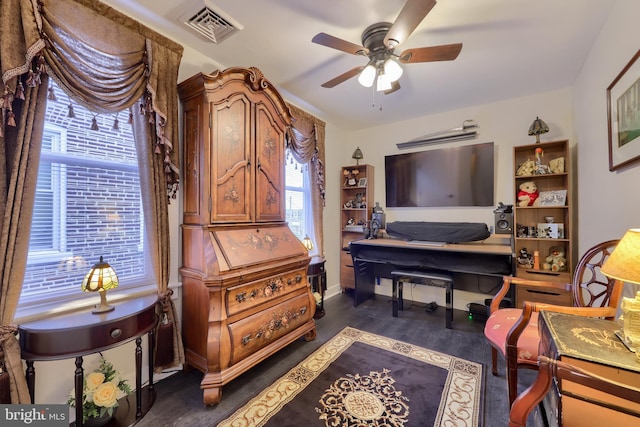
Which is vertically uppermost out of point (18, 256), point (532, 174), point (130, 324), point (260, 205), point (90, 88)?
point (90, 88)

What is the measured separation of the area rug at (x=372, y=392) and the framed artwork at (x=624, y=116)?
1.75 meters

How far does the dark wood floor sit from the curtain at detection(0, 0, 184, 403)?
0.87 ft

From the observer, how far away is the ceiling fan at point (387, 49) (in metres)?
1.44

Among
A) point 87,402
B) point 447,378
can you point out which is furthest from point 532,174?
point 87,402

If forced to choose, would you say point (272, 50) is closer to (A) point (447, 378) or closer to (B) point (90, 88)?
(B) point (90, 88)

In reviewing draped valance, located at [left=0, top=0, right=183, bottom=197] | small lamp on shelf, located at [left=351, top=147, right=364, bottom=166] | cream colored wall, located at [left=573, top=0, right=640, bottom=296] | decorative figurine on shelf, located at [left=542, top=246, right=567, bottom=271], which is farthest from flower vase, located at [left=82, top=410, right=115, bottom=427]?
decorative figurine on shelf, located at [left=542, top=246, right=567, bottom=271]

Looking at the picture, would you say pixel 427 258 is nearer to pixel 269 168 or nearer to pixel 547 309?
pixel 547 309

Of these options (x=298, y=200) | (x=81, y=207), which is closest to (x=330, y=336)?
(x=298, y=200)

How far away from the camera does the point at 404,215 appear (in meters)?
3.68

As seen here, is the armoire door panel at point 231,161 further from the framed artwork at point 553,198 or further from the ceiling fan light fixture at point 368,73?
the framed artwork at point 553,198

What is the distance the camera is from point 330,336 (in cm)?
254

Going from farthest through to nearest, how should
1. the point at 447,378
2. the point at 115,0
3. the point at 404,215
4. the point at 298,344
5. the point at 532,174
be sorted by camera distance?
the point at 404,215, the point at 532,174, the point at 298,344, the point at 447,378, the point at 115,0

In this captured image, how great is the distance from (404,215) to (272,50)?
2.69 m

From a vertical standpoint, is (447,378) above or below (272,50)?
below
